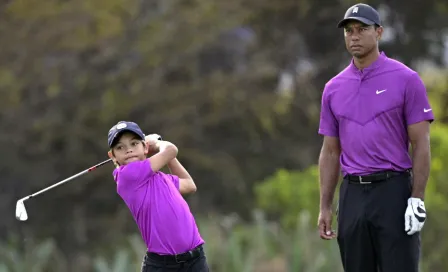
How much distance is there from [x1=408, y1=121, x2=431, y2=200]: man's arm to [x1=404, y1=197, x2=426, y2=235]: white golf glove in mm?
42

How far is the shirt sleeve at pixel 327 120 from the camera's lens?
6429 millimetres

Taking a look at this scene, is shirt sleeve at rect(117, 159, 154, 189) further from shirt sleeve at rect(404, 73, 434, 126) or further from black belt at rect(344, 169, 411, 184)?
shirt sleeve at rect(404, 73, 434, 126)

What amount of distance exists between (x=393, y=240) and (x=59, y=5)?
13.7 meters

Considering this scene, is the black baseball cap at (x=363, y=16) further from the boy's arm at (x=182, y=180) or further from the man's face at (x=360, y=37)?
the boy's arm at (x=182, y=180)

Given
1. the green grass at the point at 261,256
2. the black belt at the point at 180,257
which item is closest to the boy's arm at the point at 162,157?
the black belt at the point at 180,257

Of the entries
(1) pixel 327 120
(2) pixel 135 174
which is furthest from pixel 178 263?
(1) pixel 327 120

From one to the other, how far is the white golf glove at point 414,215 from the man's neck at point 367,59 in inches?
28.8

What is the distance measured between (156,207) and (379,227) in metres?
1.13

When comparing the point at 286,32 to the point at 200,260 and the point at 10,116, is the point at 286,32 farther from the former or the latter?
the point at 200,260

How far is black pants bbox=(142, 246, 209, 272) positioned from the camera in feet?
20.6

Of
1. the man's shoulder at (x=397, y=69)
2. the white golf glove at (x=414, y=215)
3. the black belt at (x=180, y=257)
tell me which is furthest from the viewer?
the black belt at (x=180, y=257)

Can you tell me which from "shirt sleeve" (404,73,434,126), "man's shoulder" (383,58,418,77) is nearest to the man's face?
"man's shoulder" (383,58,418,77)

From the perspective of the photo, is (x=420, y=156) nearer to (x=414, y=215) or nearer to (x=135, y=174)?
(x=414, y=215)

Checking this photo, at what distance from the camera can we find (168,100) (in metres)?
20.5
